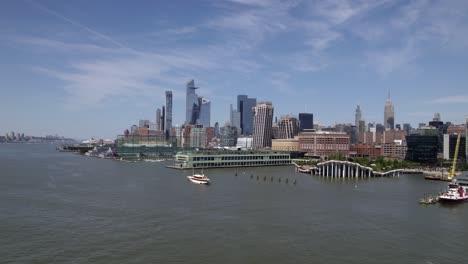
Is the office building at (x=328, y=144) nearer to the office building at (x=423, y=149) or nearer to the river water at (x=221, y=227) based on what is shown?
the office building at (x=423, y=149)

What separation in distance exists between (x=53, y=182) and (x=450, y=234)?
190ft

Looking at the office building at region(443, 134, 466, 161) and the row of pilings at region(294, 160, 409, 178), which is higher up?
the office building at region(443, 134, 466, 161)

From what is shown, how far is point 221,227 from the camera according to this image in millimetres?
35500

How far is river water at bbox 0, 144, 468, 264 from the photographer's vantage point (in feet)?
92.0

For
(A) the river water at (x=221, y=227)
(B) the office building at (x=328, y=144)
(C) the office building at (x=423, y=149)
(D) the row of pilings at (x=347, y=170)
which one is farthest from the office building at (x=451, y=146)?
(A) the river water at (x=221, y=227)

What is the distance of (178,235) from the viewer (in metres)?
32.4

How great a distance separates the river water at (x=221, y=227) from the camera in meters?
28.0

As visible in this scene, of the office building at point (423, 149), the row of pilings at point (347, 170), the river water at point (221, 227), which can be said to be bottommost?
the river water at point (221, 227)

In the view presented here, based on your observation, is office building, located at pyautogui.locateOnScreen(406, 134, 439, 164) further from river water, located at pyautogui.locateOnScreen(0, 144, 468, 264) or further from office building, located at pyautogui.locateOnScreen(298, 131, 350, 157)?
river water, located at pyautogui.locateOnScreen(0, 144, 468, 264)

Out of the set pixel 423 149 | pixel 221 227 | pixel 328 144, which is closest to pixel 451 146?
pixel 423 149

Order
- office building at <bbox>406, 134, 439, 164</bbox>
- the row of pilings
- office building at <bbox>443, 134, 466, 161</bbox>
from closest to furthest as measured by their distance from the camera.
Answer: the row of pilings
office building at <bbox>406, 134, 439, 164</bbox>
office building at <bbox>443, 134, 466, 161</bbox>

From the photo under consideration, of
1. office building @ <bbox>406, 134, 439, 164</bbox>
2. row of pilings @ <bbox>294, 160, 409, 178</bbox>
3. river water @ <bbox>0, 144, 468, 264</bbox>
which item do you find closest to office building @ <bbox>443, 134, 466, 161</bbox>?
office building @ <bbox>406, 134, 439, 164</bbox>

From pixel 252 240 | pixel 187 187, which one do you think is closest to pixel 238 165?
pixel 187 187

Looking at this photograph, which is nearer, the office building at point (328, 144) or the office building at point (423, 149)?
the office building at point (423, 149)
